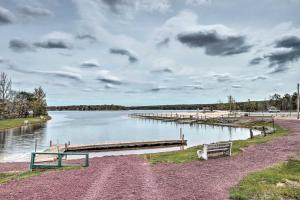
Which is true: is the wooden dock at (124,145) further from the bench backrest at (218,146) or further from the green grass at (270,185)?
the green grass at (270,185)

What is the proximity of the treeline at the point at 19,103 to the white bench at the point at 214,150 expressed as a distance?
8359 centimetres

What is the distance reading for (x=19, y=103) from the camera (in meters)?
107

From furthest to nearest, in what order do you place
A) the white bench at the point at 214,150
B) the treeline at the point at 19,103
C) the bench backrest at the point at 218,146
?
1. the treeline at the point at 19,103
2. the bench backrest at the point at 218,146
3. the white bench at the point at 214,150

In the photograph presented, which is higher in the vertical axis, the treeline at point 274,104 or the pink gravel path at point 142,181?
the treeline at point 274,104

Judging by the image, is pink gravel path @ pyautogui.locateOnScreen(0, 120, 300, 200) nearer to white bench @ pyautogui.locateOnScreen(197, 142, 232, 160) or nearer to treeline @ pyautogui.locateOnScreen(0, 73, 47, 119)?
white bench @ pyautogui.locateOnScreen(197, 142, 232, 160)

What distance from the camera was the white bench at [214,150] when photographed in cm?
1516

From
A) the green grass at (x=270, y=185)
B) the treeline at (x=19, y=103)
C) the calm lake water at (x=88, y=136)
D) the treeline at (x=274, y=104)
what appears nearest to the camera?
the green grass at (x=270, y=185)

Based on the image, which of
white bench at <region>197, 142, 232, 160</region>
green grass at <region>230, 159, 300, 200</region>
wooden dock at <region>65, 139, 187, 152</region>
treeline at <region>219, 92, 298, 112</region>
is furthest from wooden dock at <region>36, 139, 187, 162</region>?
treeline at <region>219, 92, 298, 112</region>

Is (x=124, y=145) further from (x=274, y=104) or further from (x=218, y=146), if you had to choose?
(x=274, y=104)

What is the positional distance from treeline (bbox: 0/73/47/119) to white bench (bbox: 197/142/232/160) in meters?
83.6

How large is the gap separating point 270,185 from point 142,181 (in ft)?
14.8

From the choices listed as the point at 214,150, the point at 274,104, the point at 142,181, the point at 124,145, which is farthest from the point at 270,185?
the point at 274,104

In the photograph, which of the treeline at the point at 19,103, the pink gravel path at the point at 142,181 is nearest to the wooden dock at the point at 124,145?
the pink gravel path at the point at 142,181

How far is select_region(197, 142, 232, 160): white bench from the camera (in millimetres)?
15164
